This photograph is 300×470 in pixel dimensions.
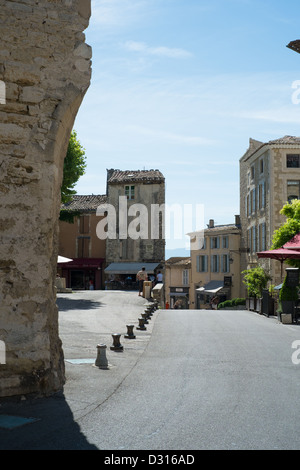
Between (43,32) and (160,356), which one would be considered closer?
(43,32)

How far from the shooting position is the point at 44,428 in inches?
192

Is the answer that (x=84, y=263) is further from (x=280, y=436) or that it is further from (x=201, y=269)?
(x=280, y=436)

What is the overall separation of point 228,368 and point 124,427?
3.59 metres

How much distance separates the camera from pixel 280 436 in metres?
4.70

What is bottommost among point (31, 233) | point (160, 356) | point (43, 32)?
point (160, 356)

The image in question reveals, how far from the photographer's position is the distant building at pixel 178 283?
60.3m

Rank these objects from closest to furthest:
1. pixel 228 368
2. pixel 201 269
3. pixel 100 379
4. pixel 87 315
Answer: pixel 100 379 → pixel 228 368 → pixel 87 315 → pixel 201 269

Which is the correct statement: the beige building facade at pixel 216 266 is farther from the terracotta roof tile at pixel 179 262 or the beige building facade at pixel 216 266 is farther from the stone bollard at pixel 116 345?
the stone bollard at pixel 116 345

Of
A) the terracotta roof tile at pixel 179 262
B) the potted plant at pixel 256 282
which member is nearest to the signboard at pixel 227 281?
the terracotta roof tile at pixel 179 262

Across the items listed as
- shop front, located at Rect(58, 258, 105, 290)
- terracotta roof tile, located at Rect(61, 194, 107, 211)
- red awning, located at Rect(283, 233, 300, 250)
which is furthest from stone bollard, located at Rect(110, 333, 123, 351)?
terracotta roof tile, located at Rect(61, 194, 107, 211)

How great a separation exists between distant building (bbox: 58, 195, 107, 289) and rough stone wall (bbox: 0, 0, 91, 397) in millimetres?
39145

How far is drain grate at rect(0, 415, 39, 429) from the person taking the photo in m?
4.89

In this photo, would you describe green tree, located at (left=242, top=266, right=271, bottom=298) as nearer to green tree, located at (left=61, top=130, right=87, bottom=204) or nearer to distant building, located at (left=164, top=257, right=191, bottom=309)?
green tree, located at (left=61, top=130, right=87, bottom=204)

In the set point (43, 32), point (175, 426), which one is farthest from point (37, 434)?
point (43, 32)
